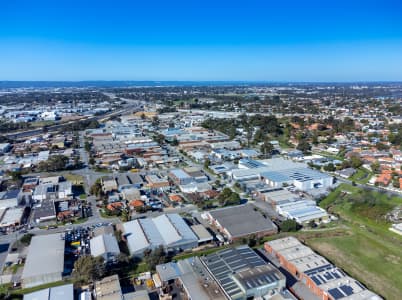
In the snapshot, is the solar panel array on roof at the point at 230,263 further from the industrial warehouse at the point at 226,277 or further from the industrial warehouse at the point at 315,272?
the industrial warehouse at the point at 315,272

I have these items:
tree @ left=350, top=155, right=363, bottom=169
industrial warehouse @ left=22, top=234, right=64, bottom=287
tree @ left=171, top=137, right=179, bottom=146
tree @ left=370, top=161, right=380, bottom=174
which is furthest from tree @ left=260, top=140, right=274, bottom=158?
industrial warehouse @ left=22, top=234, right=64, bottom=287

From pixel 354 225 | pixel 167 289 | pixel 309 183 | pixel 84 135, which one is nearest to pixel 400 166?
pixel 309 183

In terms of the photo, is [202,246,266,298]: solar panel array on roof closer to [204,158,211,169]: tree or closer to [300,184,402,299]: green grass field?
[300,184,402,299]: green grass field

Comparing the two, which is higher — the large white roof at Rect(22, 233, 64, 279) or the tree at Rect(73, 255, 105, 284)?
the tree at Rect(73, 255, 105, 284)

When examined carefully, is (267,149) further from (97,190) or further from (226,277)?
(226,277)

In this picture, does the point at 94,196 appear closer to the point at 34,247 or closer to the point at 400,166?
the point at 34,247

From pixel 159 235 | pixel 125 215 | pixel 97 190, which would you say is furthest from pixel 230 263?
pixel 97 190

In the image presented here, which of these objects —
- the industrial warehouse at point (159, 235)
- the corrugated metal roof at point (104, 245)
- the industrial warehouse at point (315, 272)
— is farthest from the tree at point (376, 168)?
the corrugated metal roof at point (104, 245)

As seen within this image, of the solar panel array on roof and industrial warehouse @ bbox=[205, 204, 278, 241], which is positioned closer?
the solar panel array on roof
